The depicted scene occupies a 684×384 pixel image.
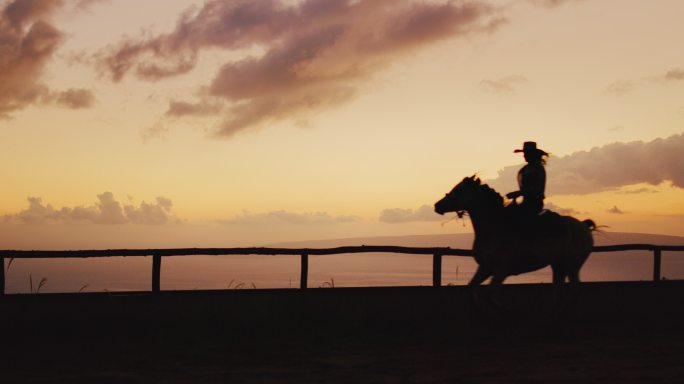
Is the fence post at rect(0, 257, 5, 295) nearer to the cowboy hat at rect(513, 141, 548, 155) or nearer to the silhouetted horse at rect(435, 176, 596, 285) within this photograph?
the silhouetted horse at rect(435, 176, 596, 285)

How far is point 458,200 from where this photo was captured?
1143 cm

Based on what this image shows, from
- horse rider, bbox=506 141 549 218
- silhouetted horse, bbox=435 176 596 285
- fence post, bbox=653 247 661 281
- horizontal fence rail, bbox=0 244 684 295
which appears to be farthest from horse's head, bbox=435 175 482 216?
fence post, bbox=653 247 661 281

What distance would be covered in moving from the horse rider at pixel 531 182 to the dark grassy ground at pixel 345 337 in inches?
53.7

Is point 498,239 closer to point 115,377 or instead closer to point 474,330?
point 474,330

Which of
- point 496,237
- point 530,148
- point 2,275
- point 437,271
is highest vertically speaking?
point 530,148

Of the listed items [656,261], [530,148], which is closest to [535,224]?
[530,148]

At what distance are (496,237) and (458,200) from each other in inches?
28.3

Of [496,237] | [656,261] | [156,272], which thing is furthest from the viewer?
[656,261]

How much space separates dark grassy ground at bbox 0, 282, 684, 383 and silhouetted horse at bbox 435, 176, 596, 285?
567mm

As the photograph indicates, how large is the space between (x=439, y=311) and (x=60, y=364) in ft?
20.0

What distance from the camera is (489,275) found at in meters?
11.5

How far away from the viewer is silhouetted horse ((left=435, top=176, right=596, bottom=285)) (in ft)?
37.2

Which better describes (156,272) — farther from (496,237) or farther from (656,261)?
(656,261)

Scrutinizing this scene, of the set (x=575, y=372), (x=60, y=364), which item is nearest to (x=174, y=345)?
(x=60, y=364)
